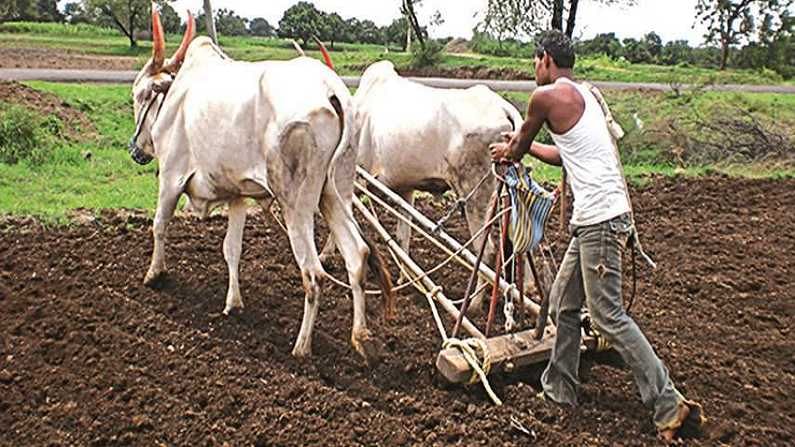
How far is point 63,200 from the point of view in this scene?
9.34 metres

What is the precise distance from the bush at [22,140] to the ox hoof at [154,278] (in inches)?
197

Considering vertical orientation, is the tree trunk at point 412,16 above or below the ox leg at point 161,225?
above

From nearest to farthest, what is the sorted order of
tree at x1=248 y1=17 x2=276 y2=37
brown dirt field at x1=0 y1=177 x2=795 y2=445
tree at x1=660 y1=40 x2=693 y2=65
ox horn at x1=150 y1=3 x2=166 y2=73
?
1. brown dirt field at x1=0 y1=177 x2=795 y2=445
2. ox horn at x1=150 y1=3 x2=166 y2=73
3. tree at x1=660 y1=40 x2=693 y2=65
4. tree at x1=248 y1=17 x2=276 y2=37

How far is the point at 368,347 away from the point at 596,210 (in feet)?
5.86

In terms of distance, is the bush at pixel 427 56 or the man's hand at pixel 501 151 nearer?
the man's hand at pixel 501 151

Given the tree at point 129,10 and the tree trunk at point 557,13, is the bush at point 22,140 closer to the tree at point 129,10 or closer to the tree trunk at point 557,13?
the tree trunk at point 557,13

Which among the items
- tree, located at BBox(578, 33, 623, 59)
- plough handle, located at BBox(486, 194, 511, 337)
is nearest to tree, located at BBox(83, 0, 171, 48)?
tree, located at BBox(578, 33, 623, 59)

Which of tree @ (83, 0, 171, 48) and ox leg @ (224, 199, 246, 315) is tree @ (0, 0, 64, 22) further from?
ox leg @ (224, 199, 246, 315)

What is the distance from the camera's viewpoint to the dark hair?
461 centimetres

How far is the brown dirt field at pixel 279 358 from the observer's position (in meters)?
4.61

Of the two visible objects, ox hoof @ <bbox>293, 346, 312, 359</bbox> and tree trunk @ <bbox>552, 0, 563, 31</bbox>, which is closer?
ox hoof @ <bbox>293, 346, 312, 359</bbox>

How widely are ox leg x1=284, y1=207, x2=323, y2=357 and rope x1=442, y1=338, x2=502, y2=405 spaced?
1.05 metres

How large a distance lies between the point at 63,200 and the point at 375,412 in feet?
19.3

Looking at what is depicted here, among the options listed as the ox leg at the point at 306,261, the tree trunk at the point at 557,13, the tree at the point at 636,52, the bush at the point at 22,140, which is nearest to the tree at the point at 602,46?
the tree at the point at 636,52
